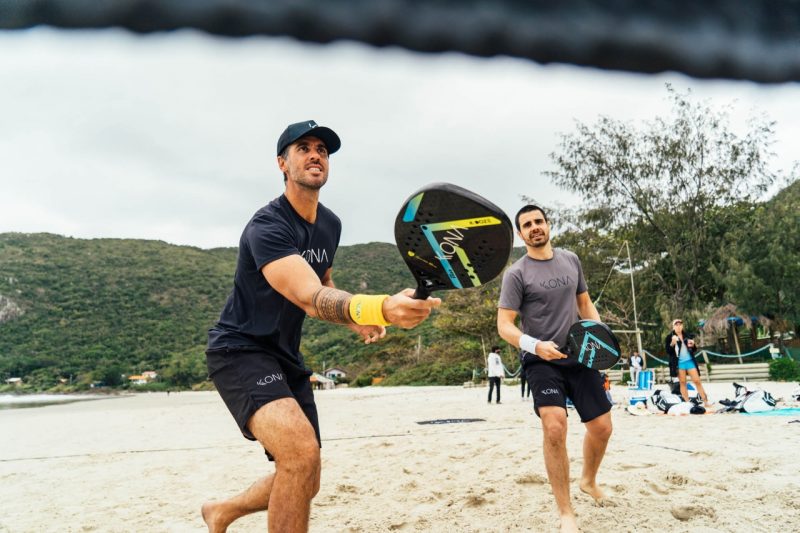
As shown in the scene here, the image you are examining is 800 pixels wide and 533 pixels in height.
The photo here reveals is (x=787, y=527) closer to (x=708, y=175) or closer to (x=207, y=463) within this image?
(x=207, y=463)

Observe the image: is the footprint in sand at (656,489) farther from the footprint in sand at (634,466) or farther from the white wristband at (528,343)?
the white wristband at (528,343)

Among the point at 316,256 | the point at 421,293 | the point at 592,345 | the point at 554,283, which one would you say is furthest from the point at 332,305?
the point at 554,283

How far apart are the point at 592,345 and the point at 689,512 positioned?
125 centimetres

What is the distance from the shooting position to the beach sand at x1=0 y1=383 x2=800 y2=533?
391 centimetres

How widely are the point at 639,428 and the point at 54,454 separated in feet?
30.3

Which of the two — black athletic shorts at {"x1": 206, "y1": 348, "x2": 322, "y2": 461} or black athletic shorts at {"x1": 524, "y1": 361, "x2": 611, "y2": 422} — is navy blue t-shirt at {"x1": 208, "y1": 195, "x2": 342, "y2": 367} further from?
black athletic shorts at {"x1": 524, "y1": 361, "x2": 611, "y2": 422}

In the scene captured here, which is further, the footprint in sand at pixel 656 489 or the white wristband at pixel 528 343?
the footprint in sand at pixel 656 489

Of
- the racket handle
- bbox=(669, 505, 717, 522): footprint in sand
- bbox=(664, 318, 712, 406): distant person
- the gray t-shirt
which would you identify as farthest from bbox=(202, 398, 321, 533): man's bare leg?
bbox=(664, 318, 712, 406): distant person

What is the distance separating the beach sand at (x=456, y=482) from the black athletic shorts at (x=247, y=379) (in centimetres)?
149

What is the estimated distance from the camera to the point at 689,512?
3.79 m

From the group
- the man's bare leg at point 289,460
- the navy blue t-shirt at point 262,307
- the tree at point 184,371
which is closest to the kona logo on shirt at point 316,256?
the navy blue t-shirt at point 262,307

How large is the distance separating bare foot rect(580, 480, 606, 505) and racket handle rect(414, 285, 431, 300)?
2888 millimetres

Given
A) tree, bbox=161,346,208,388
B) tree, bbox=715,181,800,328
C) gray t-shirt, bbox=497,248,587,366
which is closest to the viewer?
gray t-shirt, bbox=497,248,587,366

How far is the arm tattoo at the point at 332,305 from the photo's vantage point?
2230mm
